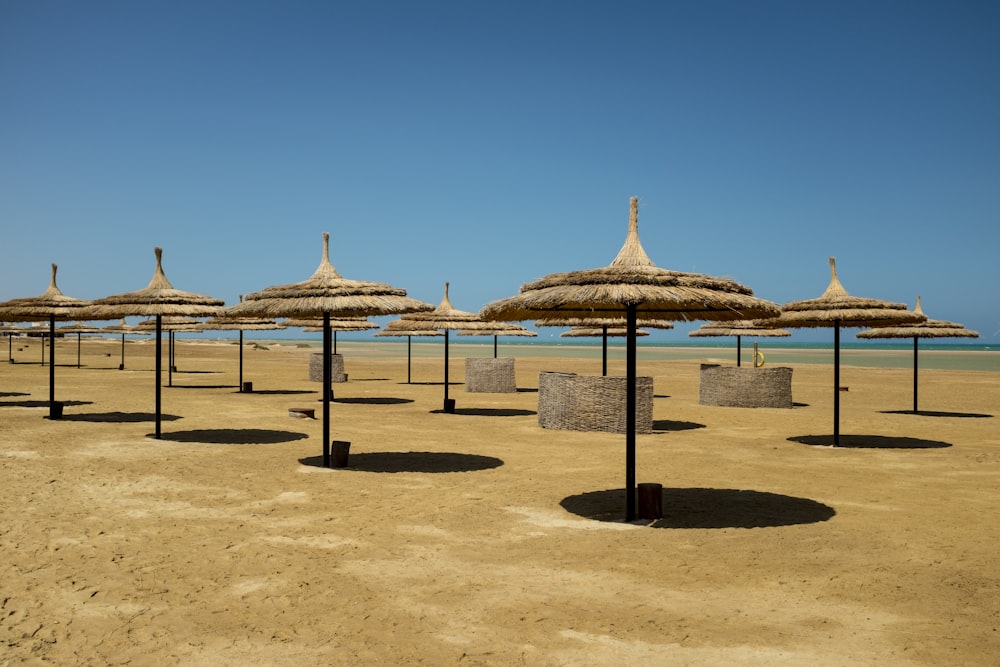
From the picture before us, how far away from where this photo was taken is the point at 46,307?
14.5m

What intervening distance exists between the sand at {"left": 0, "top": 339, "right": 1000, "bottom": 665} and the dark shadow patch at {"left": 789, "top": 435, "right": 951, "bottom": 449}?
0.16 meters

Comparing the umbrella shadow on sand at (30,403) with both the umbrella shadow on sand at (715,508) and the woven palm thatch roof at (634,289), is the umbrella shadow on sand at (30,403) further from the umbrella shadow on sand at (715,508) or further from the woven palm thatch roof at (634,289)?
the umbrella shadow on sand at (715,508)

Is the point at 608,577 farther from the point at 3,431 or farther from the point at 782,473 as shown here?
the point at 3,431

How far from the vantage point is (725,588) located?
5.30 metres

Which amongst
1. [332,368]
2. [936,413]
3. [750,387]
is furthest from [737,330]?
[332,368]

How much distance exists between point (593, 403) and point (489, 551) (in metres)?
7.59

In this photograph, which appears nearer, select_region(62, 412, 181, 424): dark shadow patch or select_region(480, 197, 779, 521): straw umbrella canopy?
select_region(480, 197, 779, 521): straw umbrella canopy

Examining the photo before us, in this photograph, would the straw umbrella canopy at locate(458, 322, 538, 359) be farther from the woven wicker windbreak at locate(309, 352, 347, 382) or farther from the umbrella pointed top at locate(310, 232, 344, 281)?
the umbrella pointed top at locate(310, 232, 344, 281)

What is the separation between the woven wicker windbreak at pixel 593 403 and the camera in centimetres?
1329

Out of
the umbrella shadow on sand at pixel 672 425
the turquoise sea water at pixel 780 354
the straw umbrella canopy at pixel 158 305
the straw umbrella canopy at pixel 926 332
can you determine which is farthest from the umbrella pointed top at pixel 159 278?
the turquoise sea water at pixel 780 354

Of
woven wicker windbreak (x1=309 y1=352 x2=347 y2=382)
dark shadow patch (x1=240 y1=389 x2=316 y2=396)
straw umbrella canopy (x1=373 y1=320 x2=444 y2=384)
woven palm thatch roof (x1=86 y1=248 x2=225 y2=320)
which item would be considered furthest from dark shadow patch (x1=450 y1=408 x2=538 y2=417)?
woven wicker windbreak (x1=309 y1=352 x2=347 y2=382)

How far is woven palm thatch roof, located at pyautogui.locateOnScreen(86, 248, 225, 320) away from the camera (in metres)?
12.0

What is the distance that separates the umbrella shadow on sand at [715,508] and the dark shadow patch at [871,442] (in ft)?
14.9

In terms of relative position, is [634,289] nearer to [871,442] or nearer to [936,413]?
[871,442]
